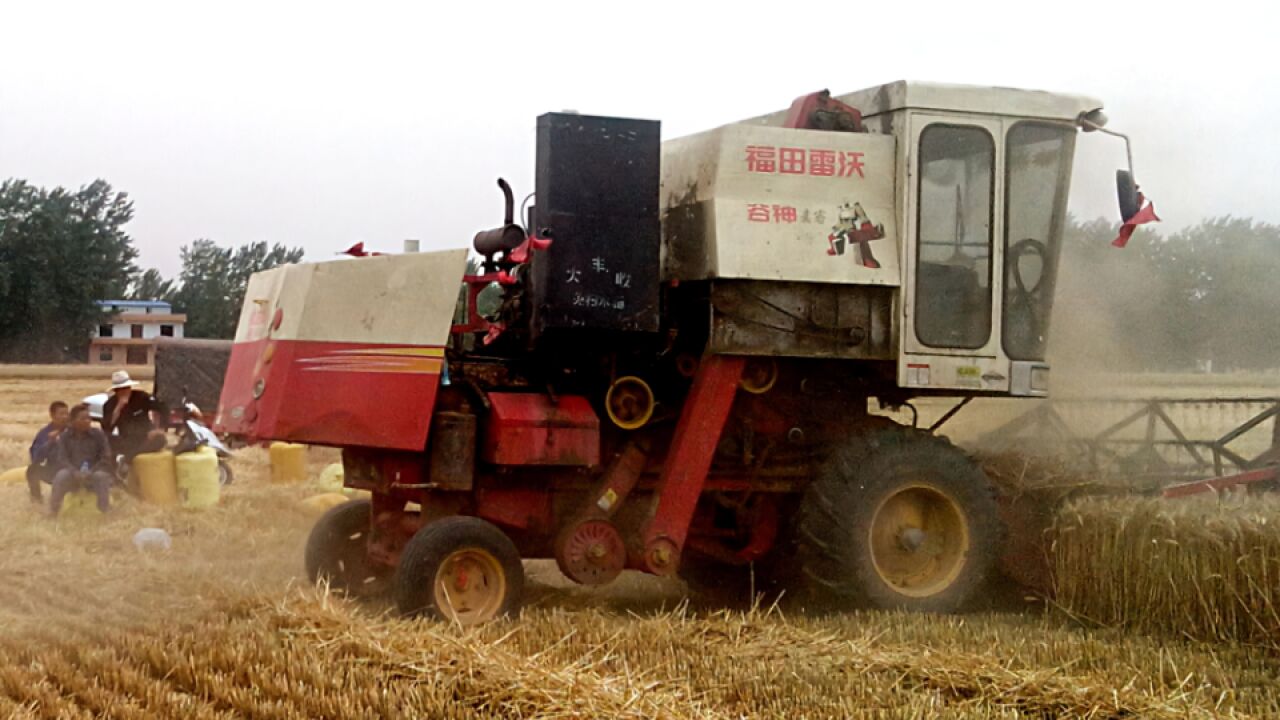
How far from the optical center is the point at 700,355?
8172 millimetres


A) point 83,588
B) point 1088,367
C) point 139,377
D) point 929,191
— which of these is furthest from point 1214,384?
point 139,377

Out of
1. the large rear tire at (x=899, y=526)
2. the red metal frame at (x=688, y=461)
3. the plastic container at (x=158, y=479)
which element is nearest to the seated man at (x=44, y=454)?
the plastic container at (x=158, y=479)

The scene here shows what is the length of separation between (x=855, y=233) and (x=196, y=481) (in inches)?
279

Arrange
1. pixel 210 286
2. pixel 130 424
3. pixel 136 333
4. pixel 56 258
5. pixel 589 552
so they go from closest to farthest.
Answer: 1. pixel 589 552
2. pixel 130 424
3. pixel 56 258
4. pixel 210 286
5. pixel 136 333

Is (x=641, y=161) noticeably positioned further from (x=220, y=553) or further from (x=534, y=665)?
(x=220, y=553)

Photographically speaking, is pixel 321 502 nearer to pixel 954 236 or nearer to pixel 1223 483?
pixel 954 236

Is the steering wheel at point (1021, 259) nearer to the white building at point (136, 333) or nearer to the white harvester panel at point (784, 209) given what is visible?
the white harvester panel at point (784, 209)

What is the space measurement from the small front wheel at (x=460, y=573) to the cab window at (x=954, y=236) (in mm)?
2715

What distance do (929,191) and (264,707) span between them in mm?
4803

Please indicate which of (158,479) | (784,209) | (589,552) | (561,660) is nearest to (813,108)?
(784,209)

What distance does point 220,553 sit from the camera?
10.2m

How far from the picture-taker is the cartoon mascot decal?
809 cm

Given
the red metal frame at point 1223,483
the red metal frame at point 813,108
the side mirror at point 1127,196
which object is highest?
the red metal frame at point 813,108

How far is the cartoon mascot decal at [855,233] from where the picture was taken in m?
8.09
